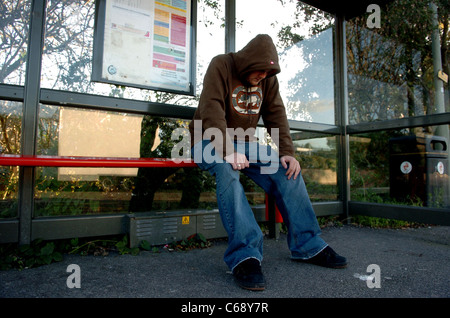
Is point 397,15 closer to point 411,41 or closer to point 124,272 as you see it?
point 411,41

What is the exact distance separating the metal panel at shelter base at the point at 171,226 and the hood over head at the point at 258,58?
120cm

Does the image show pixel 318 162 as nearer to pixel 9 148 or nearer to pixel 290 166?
pixel 290 166

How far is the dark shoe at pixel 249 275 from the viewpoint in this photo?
151cm

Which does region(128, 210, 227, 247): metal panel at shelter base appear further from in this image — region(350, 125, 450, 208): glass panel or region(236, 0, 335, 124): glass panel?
region(350, 125, 450, 208): glass panel

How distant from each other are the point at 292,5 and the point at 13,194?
3.33 meters

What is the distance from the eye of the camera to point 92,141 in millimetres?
2365

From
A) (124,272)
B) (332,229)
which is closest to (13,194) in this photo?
(124,272)

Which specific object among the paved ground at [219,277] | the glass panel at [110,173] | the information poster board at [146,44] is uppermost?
the information poster board at [146,44]

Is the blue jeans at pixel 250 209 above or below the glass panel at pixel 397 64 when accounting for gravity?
below

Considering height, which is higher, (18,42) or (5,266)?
(18,42)

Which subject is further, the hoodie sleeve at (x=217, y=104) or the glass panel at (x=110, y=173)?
the glass panel at (x=110, y=173)

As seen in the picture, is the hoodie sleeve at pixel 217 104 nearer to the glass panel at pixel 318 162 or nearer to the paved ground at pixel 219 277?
the paved ground at pixel 219 277

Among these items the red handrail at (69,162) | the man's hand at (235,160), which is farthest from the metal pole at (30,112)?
the man's hand at (235,160)
